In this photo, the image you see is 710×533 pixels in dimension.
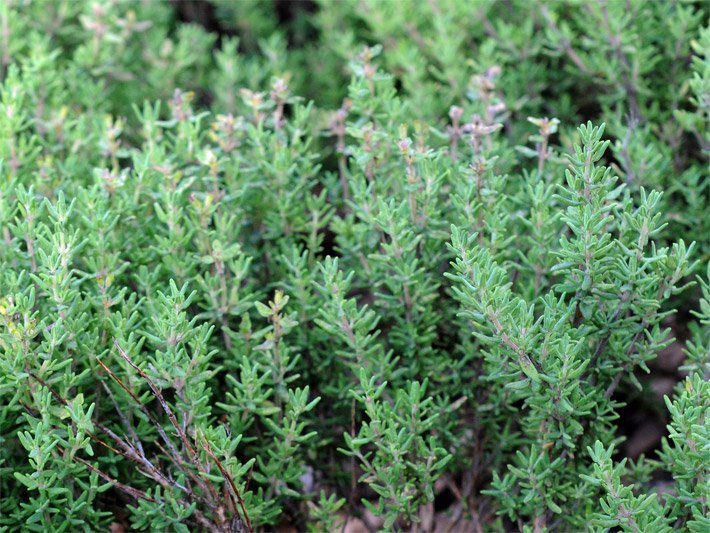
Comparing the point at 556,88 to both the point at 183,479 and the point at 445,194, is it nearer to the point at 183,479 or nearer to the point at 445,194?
the point at 445,194

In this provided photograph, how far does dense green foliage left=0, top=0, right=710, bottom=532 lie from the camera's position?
2287 millimetres

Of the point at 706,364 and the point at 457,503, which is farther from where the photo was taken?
the point at 457,503

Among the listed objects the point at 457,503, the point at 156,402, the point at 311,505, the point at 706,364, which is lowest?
the point at 457,503

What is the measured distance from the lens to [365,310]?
9.32ft

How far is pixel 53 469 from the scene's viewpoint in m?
2.35

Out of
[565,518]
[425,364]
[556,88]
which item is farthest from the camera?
[556,88]

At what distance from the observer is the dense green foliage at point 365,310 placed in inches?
90.0

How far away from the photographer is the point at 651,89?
346 cm

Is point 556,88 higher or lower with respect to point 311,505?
higher

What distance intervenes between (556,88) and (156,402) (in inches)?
84.5

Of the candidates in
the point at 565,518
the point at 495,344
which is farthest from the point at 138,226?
the point at 565,518

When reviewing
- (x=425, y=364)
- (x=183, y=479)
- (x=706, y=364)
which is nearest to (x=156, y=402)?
(x=183, y=479)

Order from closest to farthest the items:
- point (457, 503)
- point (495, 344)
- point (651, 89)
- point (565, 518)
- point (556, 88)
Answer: point (495, 344), point (565, 518), point (457, 503), point (651, 89), point (556, 88)

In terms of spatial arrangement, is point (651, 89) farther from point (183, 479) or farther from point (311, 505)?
point (183, 479)
